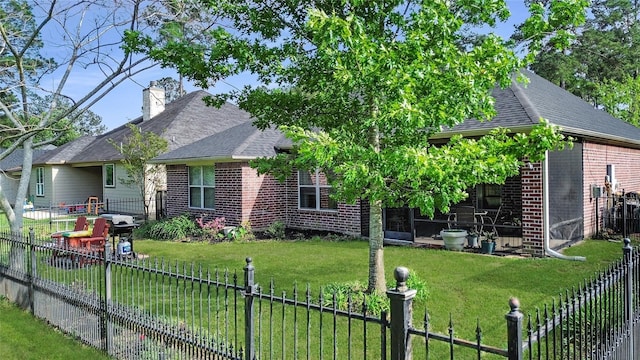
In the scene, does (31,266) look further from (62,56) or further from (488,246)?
(488,246)

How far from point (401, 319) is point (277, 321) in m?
3.87

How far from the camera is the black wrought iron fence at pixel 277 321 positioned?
3.07 metres

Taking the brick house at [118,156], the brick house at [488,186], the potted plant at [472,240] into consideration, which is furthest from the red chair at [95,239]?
the potted plant at [472,240]

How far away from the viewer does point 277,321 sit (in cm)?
654

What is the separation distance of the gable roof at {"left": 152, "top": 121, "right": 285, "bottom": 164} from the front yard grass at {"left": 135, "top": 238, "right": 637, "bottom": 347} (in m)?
3.25

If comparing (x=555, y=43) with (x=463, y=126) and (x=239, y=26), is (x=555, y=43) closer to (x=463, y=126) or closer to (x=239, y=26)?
(x=239, y=26)

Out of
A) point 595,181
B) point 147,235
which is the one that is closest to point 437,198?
point 595,181

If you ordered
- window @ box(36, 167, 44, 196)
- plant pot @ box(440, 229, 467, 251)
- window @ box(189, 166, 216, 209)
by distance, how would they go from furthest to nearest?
window @ box(36, 167, 44, 196) → window @ box(189, 166, 216, 209) → plant pot @ box(440, 229, 467, 251)

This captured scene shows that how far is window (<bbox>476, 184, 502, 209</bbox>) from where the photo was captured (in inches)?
620

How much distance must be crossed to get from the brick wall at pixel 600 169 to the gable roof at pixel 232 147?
963 cm

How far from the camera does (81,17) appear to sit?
7672 millimetres

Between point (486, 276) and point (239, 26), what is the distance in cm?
644

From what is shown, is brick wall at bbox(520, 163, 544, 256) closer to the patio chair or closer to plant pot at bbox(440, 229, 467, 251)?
plant pot at bbox(440, 229, 467, 251)

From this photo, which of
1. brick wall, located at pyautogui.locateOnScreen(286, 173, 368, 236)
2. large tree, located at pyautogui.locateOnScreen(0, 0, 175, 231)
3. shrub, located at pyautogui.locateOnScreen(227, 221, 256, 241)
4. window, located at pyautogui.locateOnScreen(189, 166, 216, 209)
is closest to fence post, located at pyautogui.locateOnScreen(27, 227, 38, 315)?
large tree, located at pyautogui.locateOnScreen(0, 0, 175, 231)
